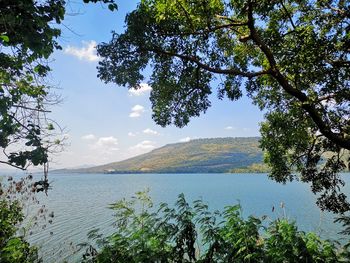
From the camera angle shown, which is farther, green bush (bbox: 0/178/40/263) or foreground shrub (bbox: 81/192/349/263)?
green bush (bbox: 0/178/40/263)

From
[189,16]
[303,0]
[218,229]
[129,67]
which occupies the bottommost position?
[218,229]

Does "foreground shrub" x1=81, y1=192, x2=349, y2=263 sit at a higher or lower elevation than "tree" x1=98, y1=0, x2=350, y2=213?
lower

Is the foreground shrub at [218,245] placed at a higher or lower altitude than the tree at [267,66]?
lower

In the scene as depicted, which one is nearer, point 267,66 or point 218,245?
point 218,245

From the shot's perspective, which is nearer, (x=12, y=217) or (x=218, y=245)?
(x=218, y=245)

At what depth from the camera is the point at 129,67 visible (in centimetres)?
988

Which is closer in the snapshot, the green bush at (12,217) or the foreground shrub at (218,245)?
the foreground shrub at (218,245)

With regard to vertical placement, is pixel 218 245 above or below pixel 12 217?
below

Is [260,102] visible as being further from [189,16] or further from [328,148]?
[189,16]

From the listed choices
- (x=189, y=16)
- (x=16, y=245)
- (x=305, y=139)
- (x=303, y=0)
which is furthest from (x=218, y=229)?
(x=303, y=0)

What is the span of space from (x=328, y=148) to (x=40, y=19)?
10571 mm

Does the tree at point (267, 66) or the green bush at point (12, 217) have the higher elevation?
the tree at point (267, 66)

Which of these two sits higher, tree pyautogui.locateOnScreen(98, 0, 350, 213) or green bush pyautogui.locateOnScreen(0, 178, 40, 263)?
tree pyautogui.locateOnScreen(98, 0, 350, 213)

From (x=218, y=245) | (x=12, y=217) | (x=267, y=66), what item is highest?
(x=267, y=66)
